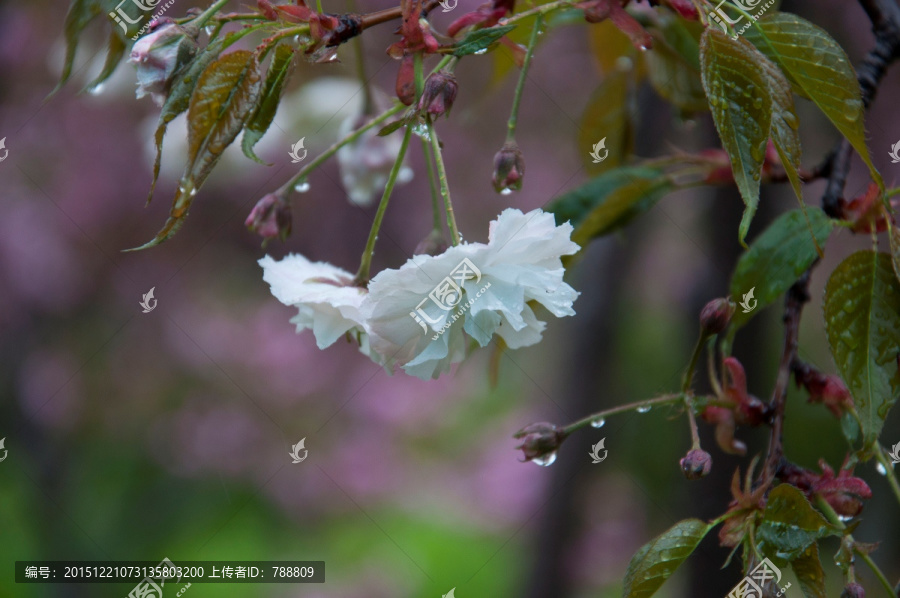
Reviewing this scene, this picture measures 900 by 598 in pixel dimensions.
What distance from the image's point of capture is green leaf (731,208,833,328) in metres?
0.51

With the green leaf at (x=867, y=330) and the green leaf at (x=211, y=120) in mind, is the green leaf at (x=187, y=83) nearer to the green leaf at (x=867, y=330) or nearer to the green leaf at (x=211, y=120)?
the green leaf at (x=211, y=120)

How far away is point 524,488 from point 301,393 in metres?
1.00

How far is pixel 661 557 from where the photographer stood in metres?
0.41

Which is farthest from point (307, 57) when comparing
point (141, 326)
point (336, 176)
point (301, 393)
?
point (301, 393)

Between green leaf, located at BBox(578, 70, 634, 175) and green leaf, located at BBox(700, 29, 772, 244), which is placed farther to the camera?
green leaf, located at BBox(578, 70, 634, 175)

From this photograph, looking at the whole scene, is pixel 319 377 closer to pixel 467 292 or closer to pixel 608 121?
pixel 608 121

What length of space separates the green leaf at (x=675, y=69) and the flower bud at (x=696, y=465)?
1.40ft

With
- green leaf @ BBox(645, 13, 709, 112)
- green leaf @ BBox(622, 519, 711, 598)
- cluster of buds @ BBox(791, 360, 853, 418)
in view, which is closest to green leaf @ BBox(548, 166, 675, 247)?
green leaf @ BBox(645, 13, 709, 112)

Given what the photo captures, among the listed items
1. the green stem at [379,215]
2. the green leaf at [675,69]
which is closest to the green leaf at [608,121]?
the green leaf at [675,69]

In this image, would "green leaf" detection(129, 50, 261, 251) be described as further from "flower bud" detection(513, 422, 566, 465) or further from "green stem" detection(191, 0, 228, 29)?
"flower bud" detection(513, 422, 566, 465)

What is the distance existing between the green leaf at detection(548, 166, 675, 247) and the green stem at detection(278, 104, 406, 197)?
27cm

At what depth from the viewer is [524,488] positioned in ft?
9.83

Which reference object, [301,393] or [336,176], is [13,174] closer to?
[336,176]

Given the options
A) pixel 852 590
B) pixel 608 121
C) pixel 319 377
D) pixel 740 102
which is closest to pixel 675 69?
pixel 608 121
